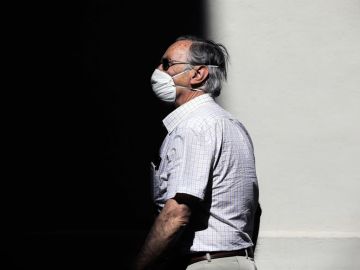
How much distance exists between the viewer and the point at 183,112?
2721 mm

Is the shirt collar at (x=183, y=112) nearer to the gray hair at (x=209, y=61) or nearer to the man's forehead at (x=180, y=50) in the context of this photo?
the gray hair at (x=209, y=61)

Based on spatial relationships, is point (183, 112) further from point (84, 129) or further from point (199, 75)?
point (84, 129)

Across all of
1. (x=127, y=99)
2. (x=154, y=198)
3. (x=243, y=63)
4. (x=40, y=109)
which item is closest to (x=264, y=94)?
(x=243, y=63)

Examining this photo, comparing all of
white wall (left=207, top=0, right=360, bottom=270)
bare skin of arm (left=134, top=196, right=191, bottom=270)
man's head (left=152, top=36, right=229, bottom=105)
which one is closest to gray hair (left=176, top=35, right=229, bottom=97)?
man's head (left=152, top=36, right=229, bottom=105)

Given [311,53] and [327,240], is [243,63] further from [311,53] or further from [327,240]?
[327,240]

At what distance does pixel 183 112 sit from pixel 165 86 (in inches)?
9.2

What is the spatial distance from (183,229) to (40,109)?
7.87 ft

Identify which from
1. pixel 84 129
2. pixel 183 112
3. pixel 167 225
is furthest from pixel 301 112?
pixel 167 225

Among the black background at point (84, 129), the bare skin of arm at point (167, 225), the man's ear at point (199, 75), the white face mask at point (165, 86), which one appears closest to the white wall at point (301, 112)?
the black background at point (84, 129)

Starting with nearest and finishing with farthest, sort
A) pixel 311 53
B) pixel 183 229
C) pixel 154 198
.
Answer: pixel 183 229 → pixel 154 198 → pixel 311 53

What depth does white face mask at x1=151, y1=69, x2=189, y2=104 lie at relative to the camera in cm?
288

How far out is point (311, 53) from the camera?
4438 millimetres

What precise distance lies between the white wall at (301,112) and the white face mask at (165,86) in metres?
1.58

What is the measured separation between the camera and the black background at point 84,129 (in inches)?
179
